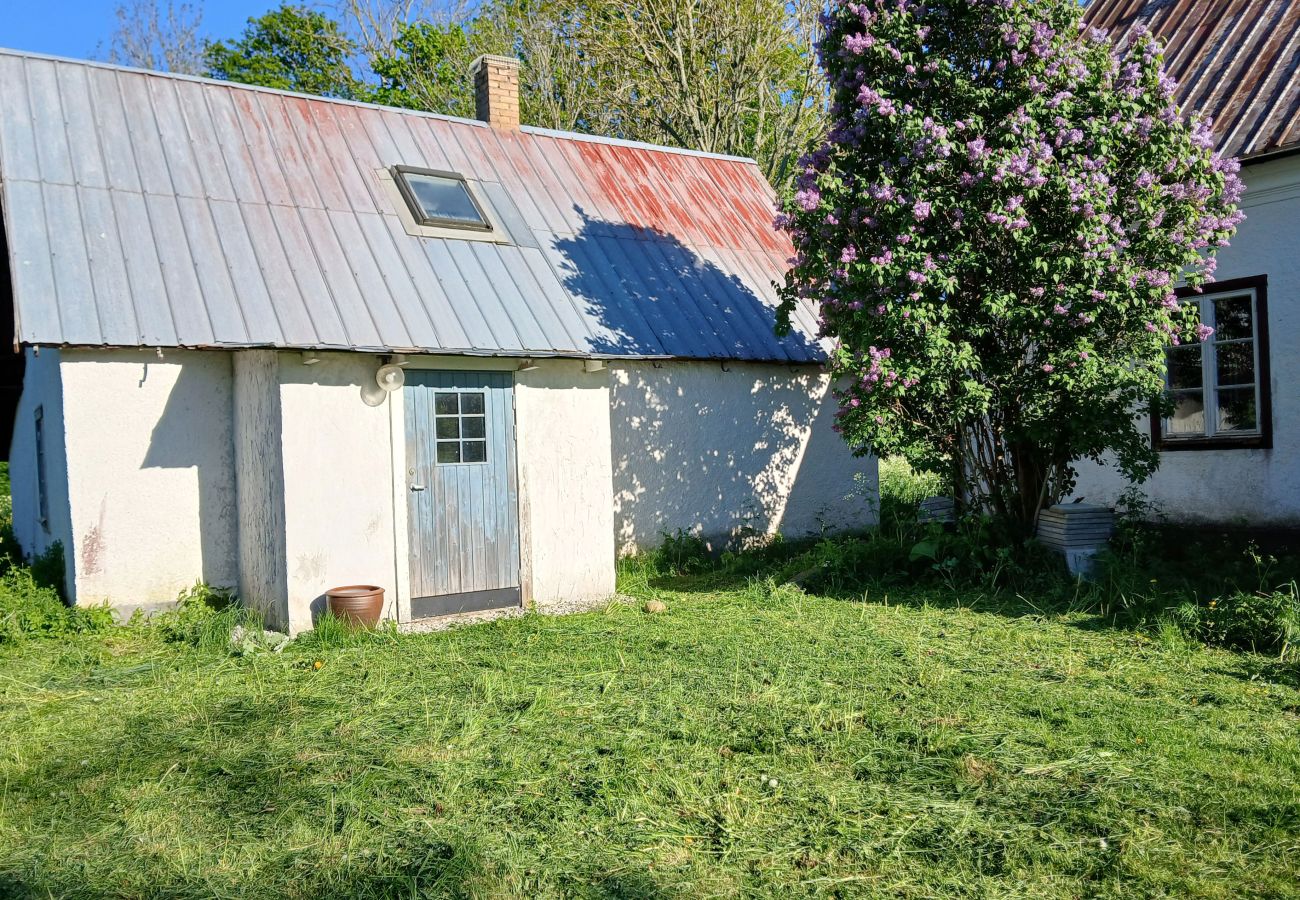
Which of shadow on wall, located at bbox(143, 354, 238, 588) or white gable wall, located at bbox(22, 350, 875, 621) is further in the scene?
shadow on wall, located at bbox(143, 354, 238, 588)

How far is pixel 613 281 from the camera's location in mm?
10898

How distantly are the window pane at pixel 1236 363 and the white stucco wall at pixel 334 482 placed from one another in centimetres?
815

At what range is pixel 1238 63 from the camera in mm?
10453

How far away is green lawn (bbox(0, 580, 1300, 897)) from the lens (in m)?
3.76

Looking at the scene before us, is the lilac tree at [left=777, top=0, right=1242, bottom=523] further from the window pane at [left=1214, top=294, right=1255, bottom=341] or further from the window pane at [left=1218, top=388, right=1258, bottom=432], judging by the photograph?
the window pane at [left=1218, top=388, right=1258, bottom=432]

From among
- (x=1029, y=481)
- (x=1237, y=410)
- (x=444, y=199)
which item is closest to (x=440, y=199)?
(x=444, y=199)

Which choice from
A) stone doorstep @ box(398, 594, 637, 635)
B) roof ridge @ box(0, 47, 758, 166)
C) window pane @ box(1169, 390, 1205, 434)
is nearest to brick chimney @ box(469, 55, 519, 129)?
roof ridge @ box(0, 47, 758, 166)

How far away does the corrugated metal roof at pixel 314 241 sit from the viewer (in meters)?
8.21

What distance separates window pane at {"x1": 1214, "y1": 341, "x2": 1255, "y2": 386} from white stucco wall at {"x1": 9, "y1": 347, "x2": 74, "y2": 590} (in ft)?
35.3

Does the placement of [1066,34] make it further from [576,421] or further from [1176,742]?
[1176,742]

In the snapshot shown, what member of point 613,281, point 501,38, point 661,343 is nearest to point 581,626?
point 661,343

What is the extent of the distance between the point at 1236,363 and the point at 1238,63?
3.22 meters

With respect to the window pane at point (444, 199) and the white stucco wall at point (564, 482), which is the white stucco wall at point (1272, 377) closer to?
the white stucco wall at point (564, 482)

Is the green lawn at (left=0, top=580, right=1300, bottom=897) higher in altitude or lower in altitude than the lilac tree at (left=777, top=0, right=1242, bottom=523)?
lower
